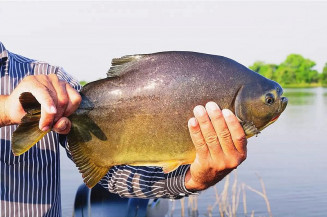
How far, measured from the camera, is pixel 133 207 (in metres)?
6.51

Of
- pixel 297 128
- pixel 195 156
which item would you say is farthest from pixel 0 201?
pixel 297 128

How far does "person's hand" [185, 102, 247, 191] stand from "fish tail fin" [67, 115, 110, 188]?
1.89 feet

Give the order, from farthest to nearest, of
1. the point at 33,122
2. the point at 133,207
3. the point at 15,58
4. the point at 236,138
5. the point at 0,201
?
the point at 133,207, the point at 15,58, the point at 0,201, the point at 236,138, the point at 33,122

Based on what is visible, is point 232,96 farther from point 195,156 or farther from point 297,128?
point 297,128

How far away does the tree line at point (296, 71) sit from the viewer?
313 ft

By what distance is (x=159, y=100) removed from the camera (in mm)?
2785

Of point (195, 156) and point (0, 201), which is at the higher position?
point (195, 156)

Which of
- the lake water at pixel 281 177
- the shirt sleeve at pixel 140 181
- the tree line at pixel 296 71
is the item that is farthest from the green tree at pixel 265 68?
the shirt sleeve at pixel 140 181

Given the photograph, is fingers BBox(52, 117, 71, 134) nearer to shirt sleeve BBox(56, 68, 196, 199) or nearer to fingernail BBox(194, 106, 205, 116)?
fingernail BBox(194, 106, 205, 116)

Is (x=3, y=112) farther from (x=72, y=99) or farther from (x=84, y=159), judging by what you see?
(x=84, y=159)

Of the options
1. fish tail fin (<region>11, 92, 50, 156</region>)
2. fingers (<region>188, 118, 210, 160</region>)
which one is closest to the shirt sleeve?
fingers (<region>188, 118, 210, 160</region>)

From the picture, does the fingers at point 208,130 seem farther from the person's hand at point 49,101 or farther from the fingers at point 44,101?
the fingers at point 44,101

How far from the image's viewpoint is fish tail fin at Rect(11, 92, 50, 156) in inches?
102

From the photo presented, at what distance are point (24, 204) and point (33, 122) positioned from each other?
4.53 ft
